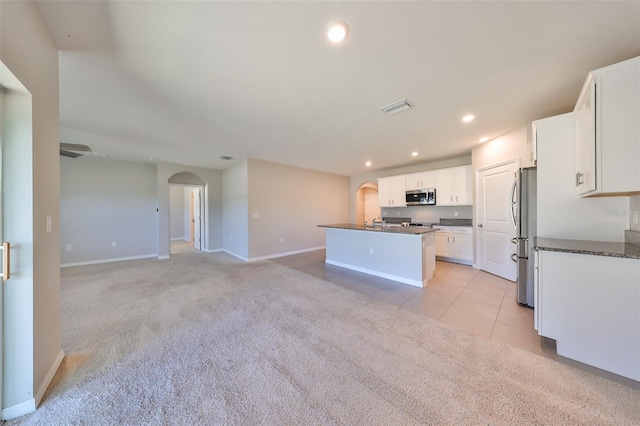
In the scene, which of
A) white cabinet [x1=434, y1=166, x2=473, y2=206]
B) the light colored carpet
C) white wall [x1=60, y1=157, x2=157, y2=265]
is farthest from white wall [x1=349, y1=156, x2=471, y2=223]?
white wall [x1=60, y1=157, x2=157, y2=265]

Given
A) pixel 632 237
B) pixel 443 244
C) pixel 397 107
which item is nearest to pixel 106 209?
pixel 397 107

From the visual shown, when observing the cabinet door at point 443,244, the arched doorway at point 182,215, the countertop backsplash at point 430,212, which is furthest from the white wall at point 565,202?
the arched doorway at point 182,215

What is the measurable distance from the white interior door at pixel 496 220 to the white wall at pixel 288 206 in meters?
4.10

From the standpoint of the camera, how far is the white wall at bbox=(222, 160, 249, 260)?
5.17m

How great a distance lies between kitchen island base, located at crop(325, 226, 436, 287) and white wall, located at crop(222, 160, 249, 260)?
2.34 m

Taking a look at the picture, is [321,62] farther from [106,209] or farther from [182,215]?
[182,215]

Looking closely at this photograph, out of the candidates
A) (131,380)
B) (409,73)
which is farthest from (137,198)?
(409,73)

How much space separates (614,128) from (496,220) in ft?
8.20

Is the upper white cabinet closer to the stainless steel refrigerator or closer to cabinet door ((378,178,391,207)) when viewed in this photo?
the stainless steel refrigerator

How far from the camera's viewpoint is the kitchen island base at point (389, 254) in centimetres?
337

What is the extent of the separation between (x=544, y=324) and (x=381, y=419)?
1729 mm

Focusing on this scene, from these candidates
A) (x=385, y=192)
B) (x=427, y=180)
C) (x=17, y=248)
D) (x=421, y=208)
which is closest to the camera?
(x=17, y=248)

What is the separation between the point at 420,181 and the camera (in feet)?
17.8

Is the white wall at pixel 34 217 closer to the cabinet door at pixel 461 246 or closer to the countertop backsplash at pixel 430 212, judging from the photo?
the cabinet door at pixel 461 246
